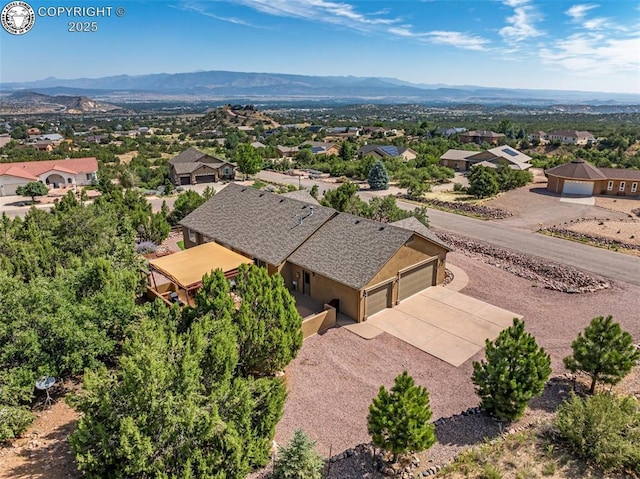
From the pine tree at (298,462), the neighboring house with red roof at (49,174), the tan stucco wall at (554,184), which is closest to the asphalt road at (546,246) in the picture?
the neighboring house with red roof at (49,174)

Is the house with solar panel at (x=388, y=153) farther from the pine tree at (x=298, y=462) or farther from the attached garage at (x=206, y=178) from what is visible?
the pine tree at (x=298, y=462)

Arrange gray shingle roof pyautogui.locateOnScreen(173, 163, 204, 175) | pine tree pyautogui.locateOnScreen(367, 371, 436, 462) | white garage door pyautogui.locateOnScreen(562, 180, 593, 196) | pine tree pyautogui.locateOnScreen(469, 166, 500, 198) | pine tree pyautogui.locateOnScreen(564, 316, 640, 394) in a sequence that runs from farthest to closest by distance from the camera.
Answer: gray shingle roof pyautogui.locateOnScreen(173, 163, 204, 175) → white garage door pyautogui.locateOnScreen(562, 180, 593, 196) → pine tree pyautogui.locateOnScreen(469, 166, 500, 198) → pine tree pyautogui.locateOnScreen(564, 316, 640, 394) → pine tree pyautogui.locateOnScreen(367, 371, 436, 462)

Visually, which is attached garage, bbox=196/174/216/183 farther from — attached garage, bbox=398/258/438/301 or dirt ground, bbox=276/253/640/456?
dirt ground, bbox=276/253/640/456

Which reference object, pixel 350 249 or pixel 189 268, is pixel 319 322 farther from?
pixel 189 268

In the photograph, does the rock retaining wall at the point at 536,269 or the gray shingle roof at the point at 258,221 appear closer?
the gray shingle roof at the point at 258,221

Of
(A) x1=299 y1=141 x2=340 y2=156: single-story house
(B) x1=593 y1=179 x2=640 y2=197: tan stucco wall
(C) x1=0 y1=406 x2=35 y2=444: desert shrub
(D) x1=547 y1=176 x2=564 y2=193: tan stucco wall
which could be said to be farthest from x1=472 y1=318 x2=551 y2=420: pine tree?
(A) x1=299 y1=141 x2=340 y2=156: single-story house

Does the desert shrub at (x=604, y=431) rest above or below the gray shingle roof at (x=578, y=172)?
below
